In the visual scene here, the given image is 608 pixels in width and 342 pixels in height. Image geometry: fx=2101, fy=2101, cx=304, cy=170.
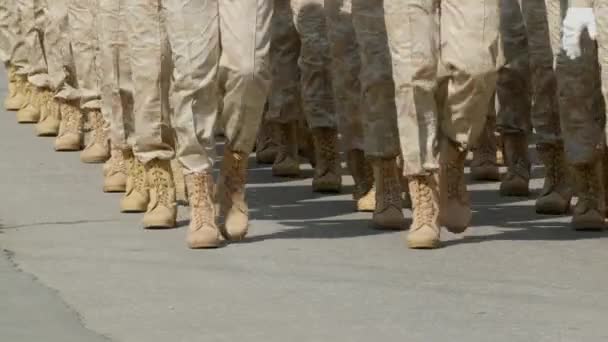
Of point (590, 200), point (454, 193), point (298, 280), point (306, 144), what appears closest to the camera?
point (298, 280)

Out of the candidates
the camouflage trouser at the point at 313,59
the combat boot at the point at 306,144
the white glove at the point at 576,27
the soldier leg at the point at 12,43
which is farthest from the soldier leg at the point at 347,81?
the soldier leg at the point at 12,43

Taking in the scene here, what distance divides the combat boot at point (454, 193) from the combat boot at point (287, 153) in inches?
115

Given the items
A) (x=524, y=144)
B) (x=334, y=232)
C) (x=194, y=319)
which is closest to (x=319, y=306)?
(x=194, y=319)

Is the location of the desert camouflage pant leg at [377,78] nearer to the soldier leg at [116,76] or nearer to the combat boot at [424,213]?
the combat boot at [424,213]

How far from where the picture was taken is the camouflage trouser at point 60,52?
13.5 meters

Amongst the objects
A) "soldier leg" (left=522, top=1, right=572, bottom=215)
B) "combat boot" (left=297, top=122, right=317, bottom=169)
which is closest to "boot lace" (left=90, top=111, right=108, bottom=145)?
"combat boot" (left=297, top=122, right=317, bottom=169)

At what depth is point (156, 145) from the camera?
10.5 meters

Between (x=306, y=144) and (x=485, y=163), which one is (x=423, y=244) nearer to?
(x=485, y=163)

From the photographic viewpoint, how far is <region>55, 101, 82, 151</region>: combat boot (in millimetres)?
14164

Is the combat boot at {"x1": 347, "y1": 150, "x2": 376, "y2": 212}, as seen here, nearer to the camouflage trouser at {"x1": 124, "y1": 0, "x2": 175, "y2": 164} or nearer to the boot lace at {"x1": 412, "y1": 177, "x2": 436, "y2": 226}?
the camouflage trouser at {"x1": 124, "y1": 0, "x2": 175, "y2": 164}

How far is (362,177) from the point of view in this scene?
1104 centimetres

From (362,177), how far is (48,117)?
4.78 meters

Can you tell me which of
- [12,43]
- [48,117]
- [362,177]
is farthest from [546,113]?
[12,43]

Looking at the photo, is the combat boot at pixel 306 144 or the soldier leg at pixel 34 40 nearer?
the combat boot at pixel 306 144
